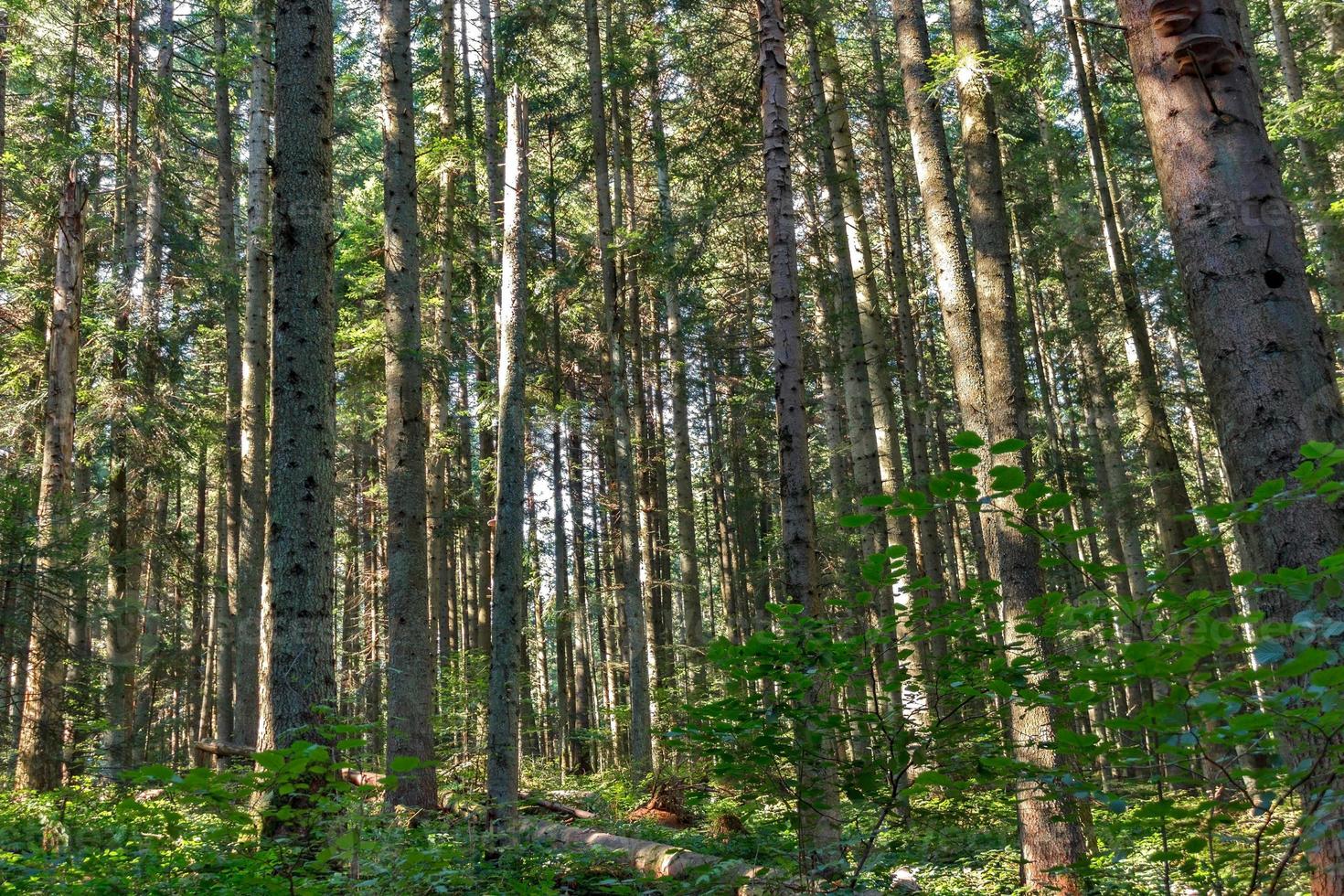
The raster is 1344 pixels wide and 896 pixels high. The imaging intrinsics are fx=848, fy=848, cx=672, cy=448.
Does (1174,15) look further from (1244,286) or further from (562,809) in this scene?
(562,809)

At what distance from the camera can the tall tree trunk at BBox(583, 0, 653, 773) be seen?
14156mm

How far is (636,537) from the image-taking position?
49.0 feet

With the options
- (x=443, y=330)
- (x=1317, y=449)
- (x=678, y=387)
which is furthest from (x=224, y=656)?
(x=1317, y=449)

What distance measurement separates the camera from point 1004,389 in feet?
24.4

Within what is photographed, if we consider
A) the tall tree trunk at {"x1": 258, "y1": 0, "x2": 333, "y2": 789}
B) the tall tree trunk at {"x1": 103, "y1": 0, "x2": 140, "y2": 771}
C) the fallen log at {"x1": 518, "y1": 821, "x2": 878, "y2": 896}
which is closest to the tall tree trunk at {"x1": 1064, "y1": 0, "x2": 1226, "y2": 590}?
the fallen log at {"x1": 518, "y1": 821, "x2": 878, "y2": 896}

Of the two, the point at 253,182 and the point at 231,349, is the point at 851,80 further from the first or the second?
the point at 231,349

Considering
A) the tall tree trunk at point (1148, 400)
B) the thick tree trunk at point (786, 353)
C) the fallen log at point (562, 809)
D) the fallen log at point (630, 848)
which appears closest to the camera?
the fallen log at point (630, 848)

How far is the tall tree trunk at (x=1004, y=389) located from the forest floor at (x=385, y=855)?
1.49ft

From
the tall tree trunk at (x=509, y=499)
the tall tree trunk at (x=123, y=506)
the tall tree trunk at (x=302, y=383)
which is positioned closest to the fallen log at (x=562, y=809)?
the tall tree trunk at (x=509, y=499)

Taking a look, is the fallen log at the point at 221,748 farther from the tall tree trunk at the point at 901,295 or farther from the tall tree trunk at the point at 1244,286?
the tall tree trunk at the point at 1244,286

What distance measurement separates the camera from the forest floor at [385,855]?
364cm

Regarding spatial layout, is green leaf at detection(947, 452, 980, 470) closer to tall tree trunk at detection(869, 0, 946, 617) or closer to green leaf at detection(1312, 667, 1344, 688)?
green leaf at detection(1312, 667, 1344, 688)

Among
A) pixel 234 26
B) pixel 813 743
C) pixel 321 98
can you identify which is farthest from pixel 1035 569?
pixel 234 26

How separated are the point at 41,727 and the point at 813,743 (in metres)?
10.9
